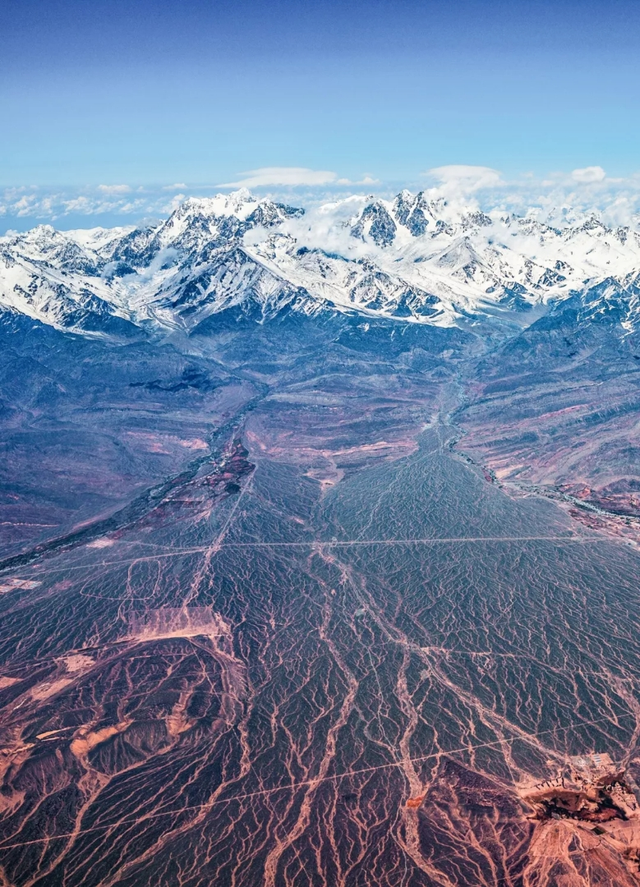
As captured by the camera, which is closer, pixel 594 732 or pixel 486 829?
pixel 486 829

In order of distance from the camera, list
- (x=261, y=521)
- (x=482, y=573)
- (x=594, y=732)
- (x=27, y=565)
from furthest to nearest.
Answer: (x=261, y=521), (x=27, y=565), (x=482, y=573), (x=594, y=732)

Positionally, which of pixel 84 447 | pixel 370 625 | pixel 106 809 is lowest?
pixel 84 447

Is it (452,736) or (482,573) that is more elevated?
(452,736)

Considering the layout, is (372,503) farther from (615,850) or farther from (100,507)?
(615,850)

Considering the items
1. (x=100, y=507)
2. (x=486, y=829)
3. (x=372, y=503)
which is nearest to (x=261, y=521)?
(x=372, y=503)

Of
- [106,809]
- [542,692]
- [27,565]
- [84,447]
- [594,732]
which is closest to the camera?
[106,809]

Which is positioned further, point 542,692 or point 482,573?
point 482,573

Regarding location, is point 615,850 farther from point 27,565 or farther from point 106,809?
point 27,565

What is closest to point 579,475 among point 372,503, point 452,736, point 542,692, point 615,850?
point 372,503

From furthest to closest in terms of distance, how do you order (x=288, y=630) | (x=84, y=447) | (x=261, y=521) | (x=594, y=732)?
(x=84, y=447) → (x=261, y=521) → (x=288, y=630) → (x=594, y=732)
